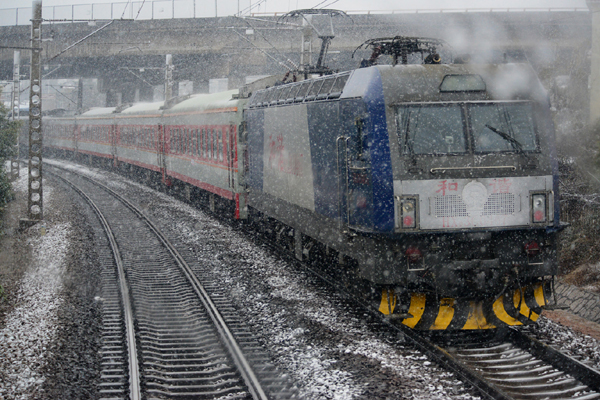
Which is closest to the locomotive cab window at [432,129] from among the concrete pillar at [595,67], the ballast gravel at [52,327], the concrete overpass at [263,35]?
the ballast gravel at [52,327]

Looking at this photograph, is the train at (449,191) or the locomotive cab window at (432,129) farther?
the locomotive cab window at (432,129)

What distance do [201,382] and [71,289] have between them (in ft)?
16.1

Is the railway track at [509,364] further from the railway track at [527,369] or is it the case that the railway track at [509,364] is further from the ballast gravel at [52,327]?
the ballast gravel at [52,327]

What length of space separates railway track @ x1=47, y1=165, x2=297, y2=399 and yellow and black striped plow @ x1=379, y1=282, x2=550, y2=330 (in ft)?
6.00

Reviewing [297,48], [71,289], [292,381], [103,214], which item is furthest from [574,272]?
[297,48]

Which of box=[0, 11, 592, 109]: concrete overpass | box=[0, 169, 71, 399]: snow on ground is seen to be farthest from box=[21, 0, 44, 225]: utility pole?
box=[0, 11, 592, 109]: concrete overpass

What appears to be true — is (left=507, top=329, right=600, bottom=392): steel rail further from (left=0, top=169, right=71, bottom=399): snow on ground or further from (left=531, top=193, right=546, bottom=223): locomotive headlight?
(left=0, top=169, right=71, bottom=399): snow on ground

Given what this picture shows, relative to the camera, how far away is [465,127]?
761 cm

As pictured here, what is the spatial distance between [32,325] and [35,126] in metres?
11.3

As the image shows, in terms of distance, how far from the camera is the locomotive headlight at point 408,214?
288 inches

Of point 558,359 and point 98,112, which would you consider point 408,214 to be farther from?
point 98,112

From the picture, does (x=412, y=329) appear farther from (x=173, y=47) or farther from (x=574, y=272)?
(x=173, y=47)

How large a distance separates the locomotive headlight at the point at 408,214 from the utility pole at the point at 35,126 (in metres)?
13.8

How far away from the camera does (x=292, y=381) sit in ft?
21.9
